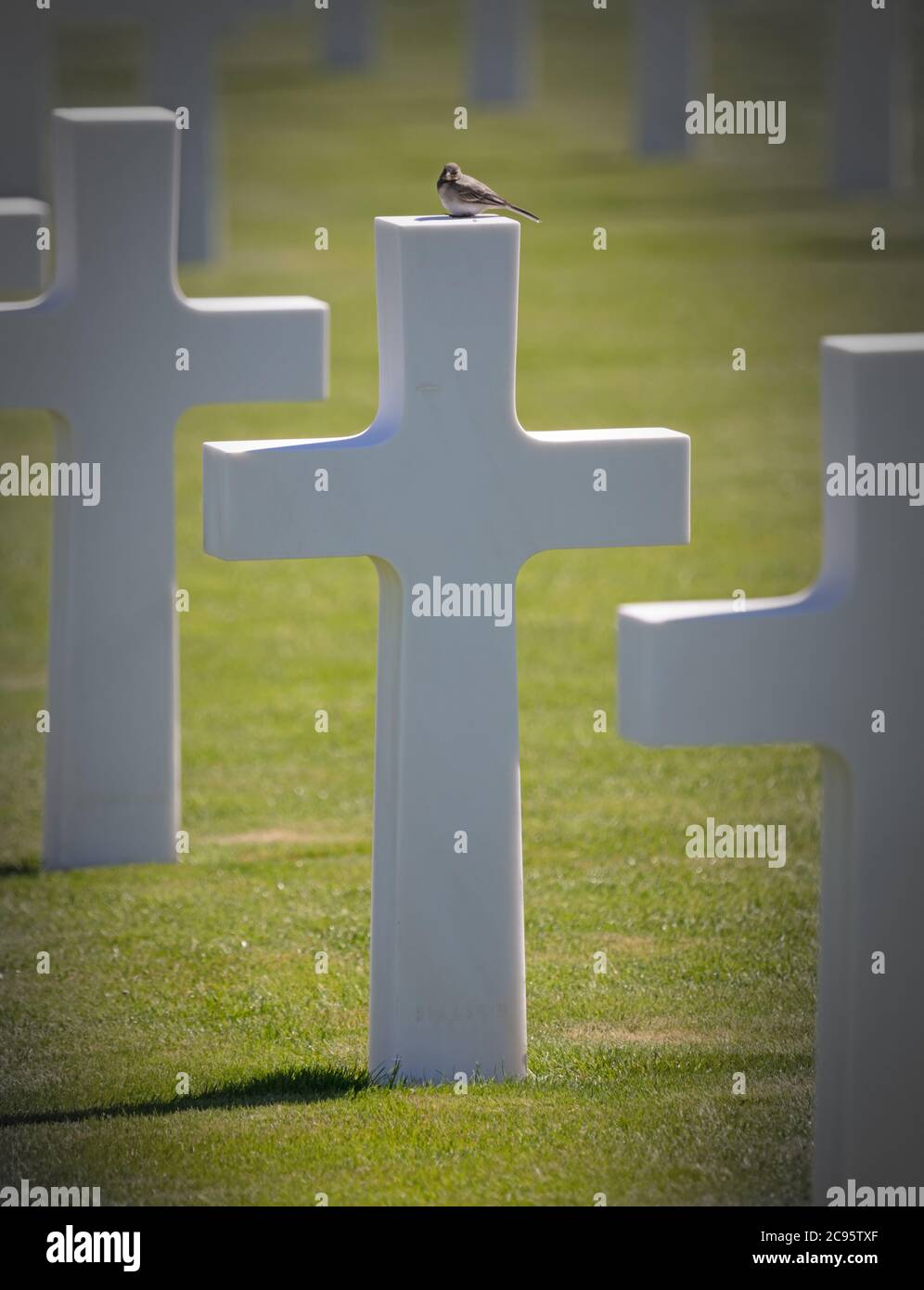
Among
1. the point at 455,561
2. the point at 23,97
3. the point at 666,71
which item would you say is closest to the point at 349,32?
the point at 666,71

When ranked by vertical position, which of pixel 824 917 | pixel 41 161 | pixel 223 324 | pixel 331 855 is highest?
pixel 41 161

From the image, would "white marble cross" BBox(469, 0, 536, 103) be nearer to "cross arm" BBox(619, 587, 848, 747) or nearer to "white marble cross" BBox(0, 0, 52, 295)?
"white marble cross" BBox(0, 0, 52, 295)

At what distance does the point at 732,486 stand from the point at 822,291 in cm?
650

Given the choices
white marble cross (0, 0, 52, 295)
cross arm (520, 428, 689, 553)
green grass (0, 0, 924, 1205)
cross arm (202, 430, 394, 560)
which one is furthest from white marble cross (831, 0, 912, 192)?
cross arm (202, 430, 394, 560)

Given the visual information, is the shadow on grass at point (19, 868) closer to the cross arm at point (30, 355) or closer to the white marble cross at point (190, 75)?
the cross arm at point (30, 355)

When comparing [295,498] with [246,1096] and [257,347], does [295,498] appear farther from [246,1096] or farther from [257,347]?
[257,347]

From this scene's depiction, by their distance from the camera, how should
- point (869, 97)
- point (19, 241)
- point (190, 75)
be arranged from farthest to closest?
point (869, 97)
point (190, 75)
point (19, 241)

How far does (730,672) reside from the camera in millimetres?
6039

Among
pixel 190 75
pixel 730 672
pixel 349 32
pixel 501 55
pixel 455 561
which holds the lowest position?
pixel 730 672

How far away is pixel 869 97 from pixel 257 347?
19.7 m

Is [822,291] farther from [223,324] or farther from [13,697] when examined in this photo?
[223,324]

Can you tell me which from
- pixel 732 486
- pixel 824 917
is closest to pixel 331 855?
pixel 824 917

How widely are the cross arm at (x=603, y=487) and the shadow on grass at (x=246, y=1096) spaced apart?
1.96 meters

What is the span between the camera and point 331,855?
10.8 metres
